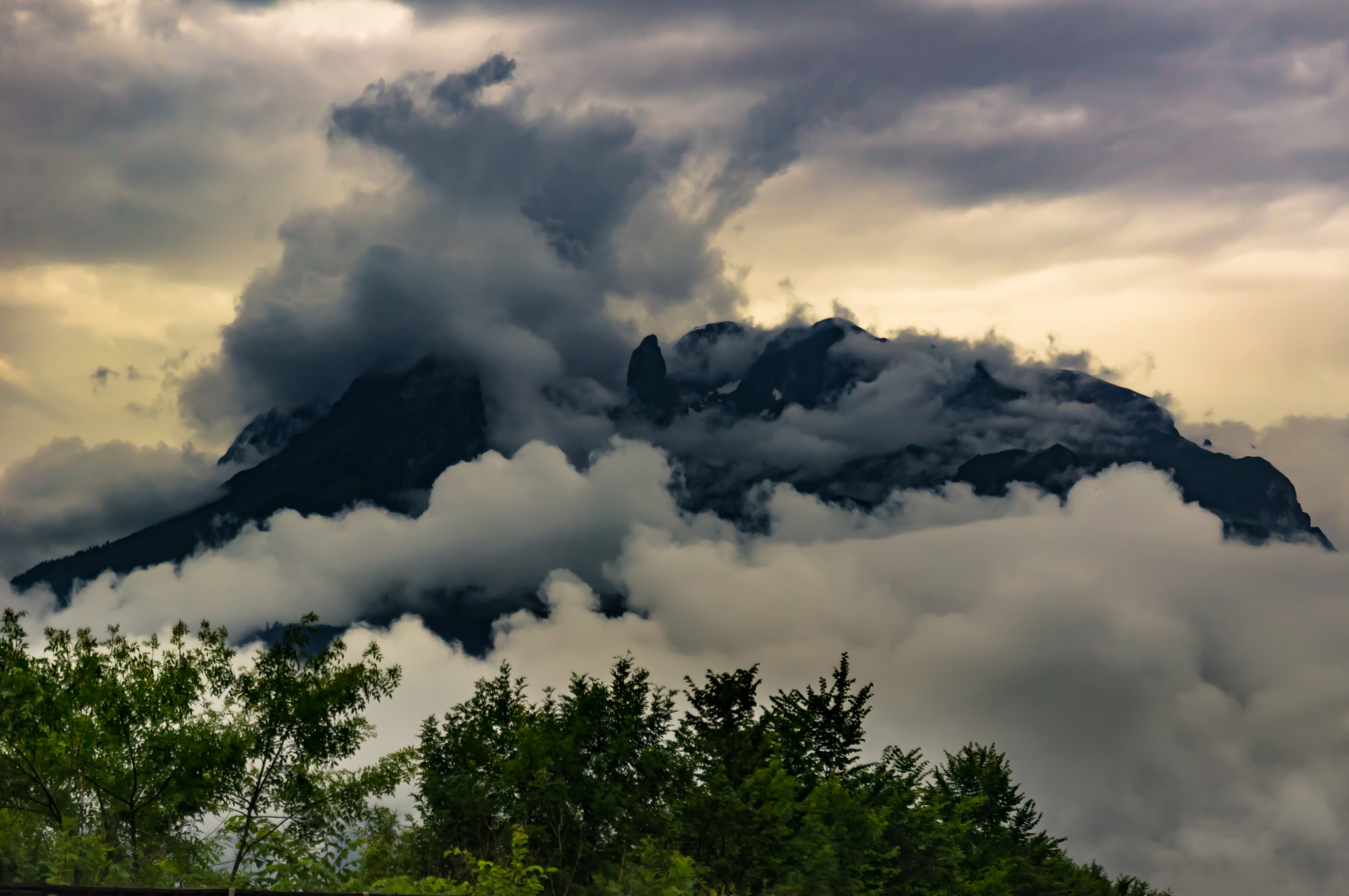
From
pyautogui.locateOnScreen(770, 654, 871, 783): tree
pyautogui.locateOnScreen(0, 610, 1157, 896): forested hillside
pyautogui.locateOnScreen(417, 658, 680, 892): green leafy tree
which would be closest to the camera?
pyautogui.locateOnScreen(0, 610, 1157, 896): forested hillside

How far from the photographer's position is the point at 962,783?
123375 mm

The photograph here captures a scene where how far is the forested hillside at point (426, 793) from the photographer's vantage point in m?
41.4

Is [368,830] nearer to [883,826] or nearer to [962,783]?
[883,826]

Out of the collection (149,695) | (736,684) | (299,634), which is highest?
(736,684)

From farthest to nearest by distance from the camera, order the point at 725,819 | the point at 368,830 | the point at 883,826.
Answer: the point at 883,826, the point at 725,819, the point at 368,830

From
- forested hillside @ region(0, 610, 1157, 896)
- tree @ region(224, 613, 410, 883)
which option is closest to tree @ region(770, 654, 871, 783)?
forested hillside @ region(0, 610, 1157, 896)

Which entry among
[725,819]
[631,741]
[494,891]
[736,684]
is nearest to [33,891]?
[494,891]

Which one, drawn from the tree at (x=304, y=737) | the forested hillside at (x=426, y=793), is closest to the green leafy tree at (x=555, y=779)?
the forested hillside at (x=426, y=793)

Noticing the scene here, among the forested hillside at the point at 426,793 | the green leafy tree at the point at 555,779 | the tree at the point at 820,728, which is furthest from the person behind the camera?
the tree at the point at 820,728

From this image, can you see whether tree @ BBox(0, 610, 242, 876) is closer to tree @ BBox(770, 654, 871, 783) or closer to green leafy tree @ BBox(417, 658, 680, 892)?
green leafy tree @ BBox(417, 658, 680, 892)

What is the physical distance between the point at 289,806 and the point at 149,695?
7165mm

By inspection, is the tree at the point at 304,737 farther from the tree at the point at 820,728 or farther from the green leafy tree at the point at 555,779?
the tree at the point at 820,728

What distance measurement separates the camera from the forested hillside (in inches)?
1629

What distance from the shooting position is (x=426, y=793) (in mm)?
64438
